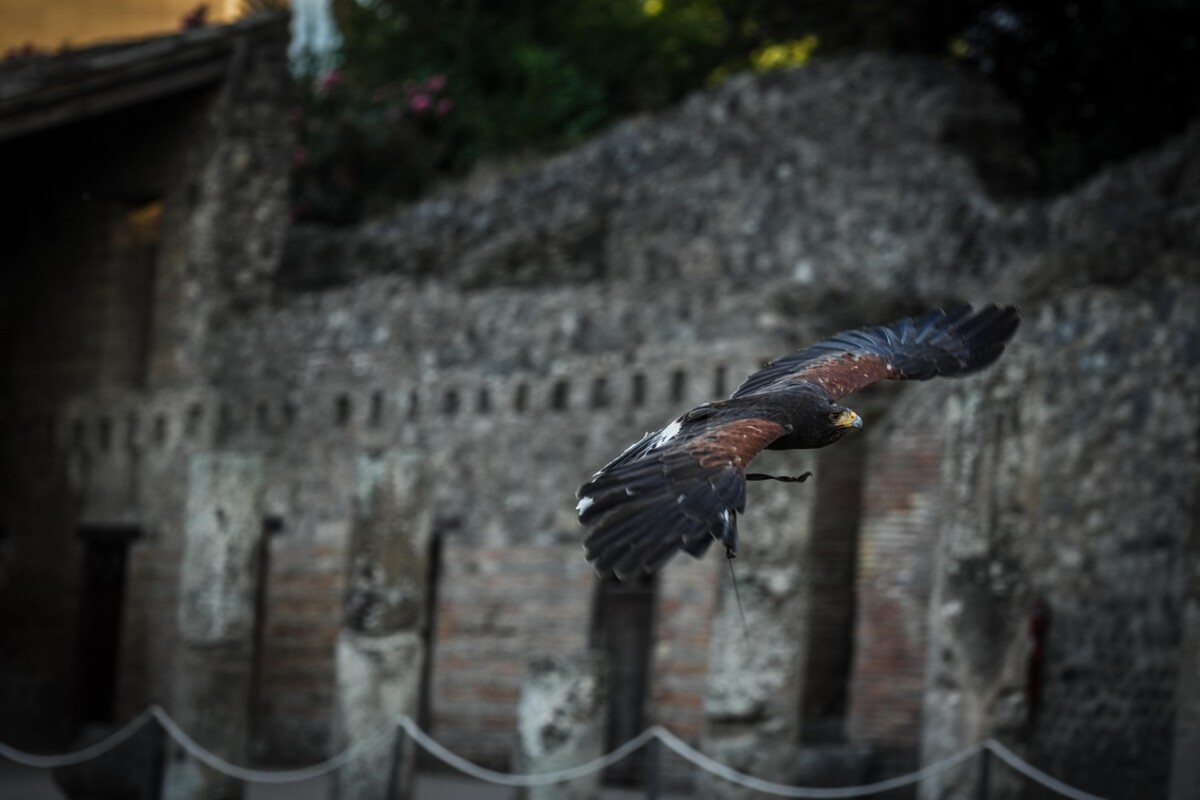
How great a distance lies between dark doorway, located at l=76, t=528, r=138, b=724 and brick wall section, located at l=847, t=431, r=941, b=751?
681 centimetres

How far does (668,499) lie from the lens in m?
7.32

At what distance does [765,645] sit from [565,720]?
1.21m

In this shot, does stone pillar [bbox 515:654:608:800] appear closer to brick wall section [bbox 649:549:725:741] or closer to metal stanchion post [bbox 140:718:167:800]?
metal stanchion post [bbox 140:718:167:800]

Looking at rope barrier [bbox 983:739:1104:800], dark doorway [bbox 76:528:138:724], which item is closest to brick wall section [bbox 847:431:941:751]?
rope barrier [bbox 983:739:1104:800]

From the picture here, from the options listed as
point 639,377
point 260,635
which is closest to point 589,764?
point 639,377

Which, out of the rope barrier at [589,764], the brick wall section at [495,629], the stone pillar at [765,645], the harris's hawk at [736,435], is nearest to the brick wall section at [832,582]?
the brick wall section at [495,629]

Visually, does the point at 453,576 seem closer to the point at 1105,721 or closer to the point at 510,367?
the point at 510,367

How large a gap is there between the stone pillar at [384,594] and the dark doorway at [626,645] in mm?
2445

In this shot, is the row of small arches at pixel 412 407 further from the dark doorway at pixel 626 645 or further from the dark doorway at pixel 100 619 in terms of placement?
the dark doorway at pixel 626 645

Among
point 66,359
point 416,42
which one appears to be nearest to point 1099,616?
point 66,359

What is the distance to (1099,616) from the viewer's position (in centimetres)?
1330

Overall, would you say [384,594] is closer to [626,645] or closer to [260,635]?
[626,645]

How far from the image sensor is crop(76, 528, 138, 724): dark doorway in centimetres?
1827

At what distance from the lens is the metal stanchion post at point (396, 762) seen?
12.4m
